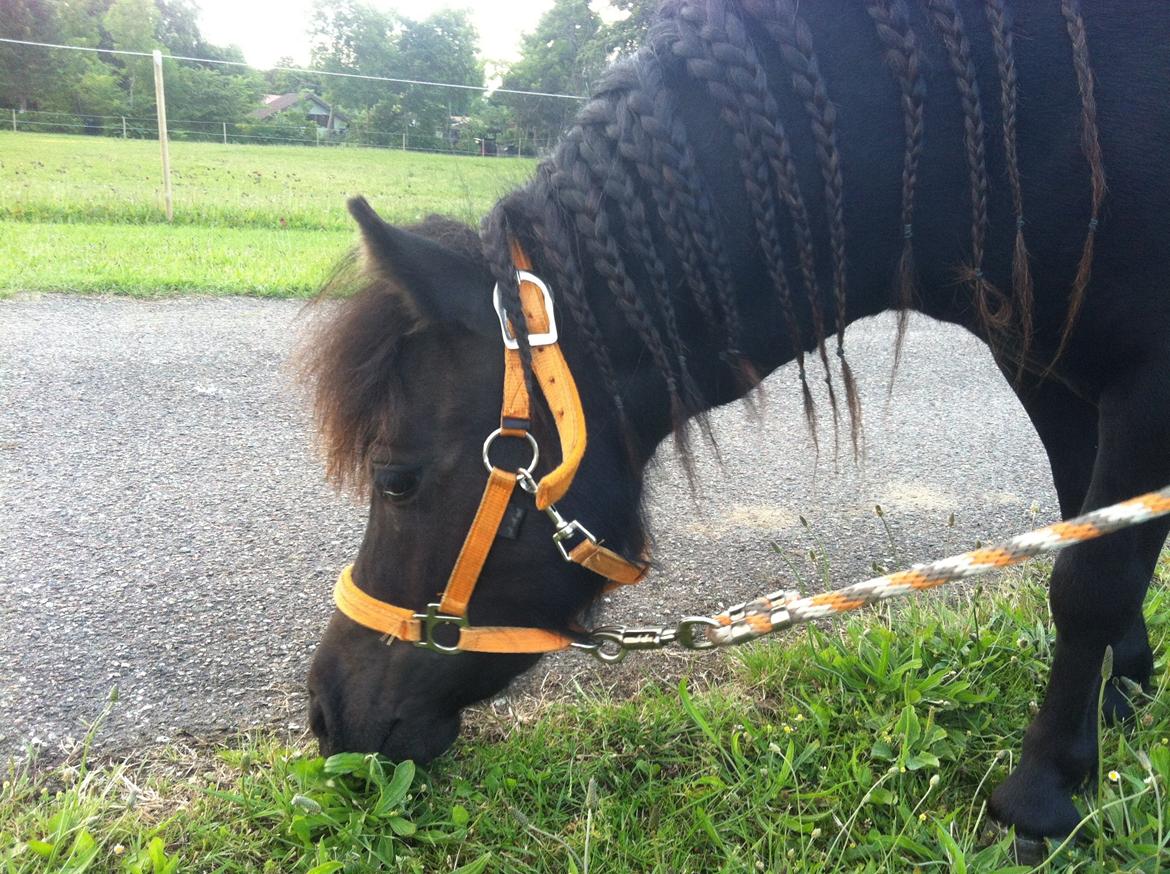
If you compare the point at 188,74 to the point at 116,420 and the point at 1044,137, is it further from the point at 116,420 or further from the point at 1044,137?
the point at 1044,137

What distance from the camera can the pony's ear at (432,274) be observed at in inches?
52.9

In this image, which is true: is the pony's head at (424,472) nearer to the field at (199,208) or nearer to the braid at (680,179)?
the braid at (680,179)

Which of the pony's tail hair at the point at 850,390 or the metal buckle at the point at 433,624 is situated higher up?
the pony's tail hair at the point at 850,390

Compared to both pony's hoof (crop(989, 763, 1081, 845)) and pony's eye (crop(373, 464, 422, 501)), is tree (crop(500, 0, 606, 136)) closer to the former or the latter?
pony's eye (crop(373, 464, 422, 501))

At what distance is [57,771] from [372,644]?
860mm

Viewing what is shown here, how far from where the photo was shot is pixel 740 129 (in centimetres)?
143

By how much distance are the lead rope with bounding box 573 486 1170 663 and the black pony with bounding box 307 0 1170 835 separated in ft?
0.83

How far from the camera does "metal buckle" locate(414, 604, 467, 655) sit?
1.60m

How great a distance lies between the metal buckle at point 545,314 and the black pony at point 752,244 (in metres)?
0.02

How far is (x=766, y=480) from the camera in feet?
12.8

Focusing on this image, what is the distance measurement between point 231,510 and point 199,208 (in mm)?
8803

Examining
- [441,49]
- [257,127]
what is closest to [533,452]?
[257,127]

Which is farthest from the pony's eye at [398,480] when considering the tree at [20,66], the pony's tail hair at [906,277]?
the tree at [20,66]

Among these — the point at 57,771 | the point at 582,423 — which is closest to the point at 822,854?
the point at 582,423
